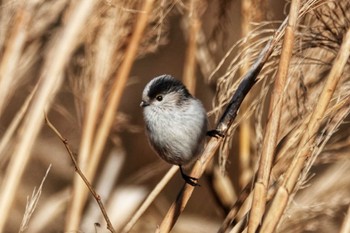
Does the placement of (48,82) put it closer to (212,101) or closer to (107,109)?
(107,109)

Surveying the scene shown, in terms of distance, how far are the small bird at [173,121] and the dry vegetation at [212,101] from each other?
0.05m

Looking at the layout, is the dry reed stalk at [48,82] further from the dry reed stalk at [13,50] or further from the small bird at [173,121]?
the small bird at [173,121]

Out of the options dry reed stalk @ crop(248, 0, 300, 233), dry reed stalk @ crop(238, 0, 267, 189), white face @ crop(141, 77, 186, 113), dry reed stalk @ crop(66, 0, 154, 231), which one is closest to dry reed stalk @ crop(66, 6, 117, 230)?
dry reed stalk @ crop(66, 0, 154, 231)

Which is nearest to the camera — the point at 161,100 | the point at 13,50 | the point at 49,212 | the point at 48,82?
the point at 48,82

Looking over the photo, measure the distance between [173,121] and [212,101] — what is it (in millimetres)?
277

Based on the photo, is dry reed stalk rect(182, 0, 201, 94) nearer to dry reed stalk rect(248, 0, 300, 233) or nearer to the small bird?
the small bird

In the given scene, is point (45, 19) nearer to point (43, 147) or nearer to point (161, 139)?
point (161, 139)

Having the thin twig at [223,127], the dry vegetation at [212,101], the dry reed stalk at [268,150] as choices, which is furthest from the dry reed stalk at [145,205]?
the dry reed stalk at [268,150]

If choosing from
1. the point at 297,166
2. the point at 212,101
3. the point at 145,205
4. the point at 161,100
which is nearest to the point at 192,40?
the point at 212,101

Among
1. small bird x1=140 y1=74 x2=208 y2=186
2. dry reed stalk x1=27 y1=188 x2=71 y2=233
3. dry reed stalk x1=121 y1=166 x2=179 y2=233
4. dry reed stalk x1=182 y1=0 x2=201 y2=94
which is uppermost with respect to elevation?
dry reed stalk x1=182 y1=0 x2=201 y2=94

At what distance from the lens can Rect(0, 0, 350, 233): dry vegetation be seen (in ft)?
4.95

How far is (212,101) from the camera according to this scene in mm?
2311

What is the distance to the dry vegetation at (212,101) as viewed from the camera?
1510 mm

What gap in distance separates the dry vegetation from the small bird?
5cm
